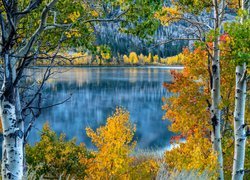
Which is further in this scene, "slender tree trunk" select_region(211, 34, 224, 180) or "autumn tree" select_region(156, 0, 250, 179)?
"slender tree trunk" select_region(211, 34, 224, 180)

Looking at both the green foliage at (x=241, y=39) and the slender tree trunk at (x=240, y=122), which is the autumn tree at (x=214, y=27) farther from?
the green foliage at (x=241, y=39)

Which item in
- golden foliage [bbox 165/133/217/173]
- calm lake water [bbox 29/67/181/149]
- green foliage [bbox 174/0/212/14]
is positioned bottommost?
calm lake water [bbox 29/67/181/149]

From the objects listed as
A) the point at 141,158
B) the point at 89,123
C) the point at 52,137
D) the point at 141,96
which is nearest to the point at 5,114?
the point at 52,137

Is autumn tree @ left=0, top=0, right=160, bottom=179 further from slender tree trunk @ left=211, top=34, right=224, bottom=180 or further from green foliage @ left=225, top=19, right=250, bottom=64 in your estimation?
slender tree trunk @ left=211, top=34, right=224, bottom=180

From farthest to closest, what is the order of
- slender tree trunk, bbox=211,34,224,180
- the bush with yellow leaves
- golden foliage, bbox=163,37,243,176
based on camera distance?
golden foliage, bbox=163,37,243,176 → the bush with yellow leaves → slender tree trunk, bbox=211,34,224,180

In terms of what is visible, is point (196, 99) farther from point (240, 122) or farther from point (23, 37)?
point (23, 37)

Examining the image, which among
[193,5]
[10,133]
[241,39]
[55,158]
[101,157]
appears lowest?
[55,158]

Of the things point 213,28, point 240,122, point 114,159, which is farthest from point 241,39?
point 114,159

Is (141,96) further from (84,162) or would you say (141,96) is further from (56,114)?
(84,162)

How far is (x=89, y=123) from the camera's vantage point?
4647 cm

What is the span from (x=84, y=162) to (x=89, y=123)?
30.7 m

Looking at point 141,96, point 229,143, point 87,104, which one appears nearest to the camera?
point 229,143

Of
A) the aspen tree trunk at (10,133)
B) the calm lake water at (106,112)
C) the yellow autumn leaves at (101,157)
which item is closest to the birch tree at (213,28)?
the yellow autumn leaves at (101,157)

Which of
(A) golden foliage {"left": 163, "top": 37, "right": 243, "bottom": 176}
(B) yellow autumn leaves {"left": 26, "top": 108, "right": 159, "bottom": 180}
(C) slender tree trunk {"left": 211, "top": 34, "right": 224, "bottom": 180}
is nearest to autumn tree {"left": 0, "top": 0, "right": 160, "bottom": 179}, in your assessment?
(C) slender tree trunk {"left": 211, "top": 34, "right": 224, "bottom": 180}
